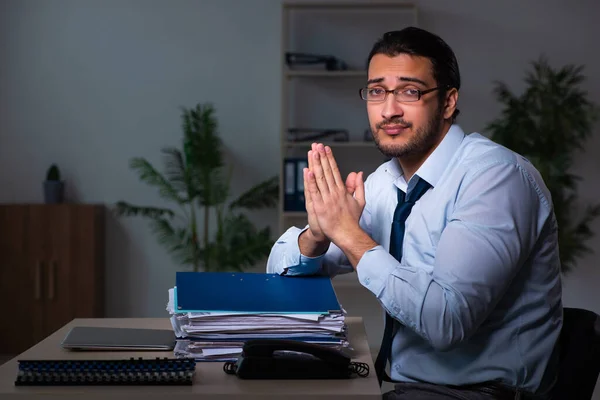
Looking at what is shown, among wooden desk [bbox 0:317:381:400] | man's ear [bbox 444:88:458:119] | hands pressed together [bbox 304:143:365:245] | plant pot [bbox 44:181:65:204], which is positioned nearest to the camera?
wooden desk [bbox 0:317:381:400]

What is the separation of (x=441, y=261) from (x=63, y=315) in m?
4.20

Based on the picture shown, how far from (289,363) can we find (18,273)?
433 centimetres

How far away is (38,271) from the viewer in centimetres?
541

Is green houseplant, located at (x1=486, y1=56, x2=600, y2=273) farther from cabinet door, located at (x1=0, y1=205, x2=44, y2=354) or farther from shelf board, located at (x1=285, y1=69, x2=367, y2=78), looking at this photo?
cabinet door, located at (x1=0, y1=205, x2=44, y2=354)

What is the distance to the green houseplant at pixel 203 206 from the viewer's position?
5.27m

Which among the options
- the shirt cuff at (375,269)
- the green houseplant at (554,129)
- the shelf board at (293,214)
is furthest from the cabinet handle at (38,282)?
the shirt cuff at (375,269)

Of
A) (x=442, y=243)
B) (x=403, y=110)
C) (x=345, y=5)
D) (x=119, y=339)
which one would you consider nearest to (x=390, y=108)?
(x=403, y=110)

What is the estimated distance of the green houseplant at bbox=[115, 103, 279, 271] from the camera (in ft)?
17.3

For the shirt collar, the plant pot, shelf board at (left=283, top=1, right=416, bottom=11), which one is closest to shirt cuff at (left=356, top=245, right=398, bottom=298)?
the shirt collar

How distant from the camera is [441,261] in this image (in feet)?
5.49

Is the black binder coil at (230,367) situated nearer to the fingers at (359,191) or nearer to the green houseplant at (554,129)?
the fingers at (359,191)

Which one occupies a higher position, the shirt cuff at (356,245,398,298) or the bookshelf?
the bookshelf

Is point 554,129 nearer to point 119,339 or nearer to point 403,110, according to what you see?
point 403,110

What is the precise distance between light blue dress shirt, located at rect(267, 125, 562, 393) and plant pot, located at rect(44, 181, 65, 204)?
399 centimetres
